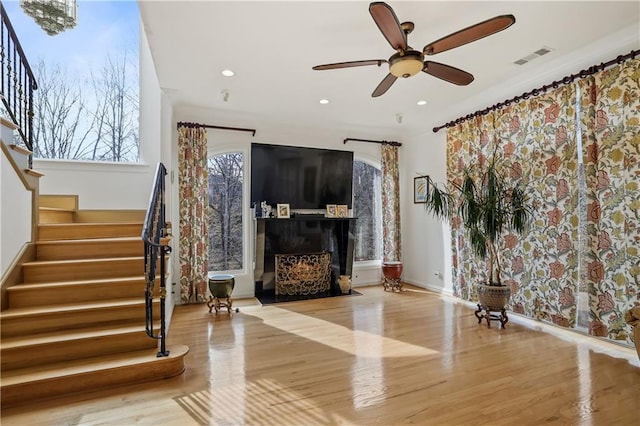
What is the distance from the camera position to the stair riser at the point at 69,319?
256 cm

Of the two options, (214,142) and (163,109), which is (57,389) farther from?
(214,142)

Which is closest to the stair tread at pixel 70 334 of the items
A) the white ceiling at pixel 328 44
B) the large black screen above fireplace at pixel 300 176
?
the white ceiling at pixel 328 44

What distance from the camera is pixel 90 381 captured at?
2348mm

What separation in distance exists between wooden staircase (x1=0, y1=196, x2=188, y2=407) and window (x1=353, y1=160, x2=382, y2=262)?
3794 mm

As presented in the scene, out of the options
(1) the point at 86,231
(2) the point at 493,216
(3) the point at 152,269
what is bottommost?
(3) the point at 152,269

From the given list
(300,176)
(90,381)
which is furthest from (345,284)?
(90,381)

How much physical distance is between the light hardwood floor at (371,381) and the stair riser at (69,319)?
0.59m

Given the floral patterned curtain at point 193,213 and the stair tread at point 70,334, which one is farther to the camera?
the floral patterned curtain at point 193,213

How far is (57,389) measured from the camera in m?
2.27

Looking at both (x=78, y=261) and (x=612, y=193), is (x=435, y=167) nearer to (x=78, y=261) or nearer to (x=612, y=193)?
(x=612, y=193)

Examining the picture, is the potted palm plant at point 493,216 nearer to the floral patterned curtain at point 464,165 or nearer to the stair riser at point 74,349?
the floral patterned curtain at point 464,165

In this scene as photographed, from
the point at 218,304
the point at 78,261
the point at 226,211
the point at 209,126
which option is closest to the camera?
the point at 78,261

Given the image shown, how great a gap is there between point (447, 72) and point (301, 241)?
3527 mm

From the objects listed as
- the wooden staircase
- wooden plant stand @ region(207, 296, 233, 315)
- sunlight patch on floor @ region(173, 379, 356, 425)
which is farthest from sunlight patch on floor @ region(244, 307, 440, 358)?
the wooden staircase
